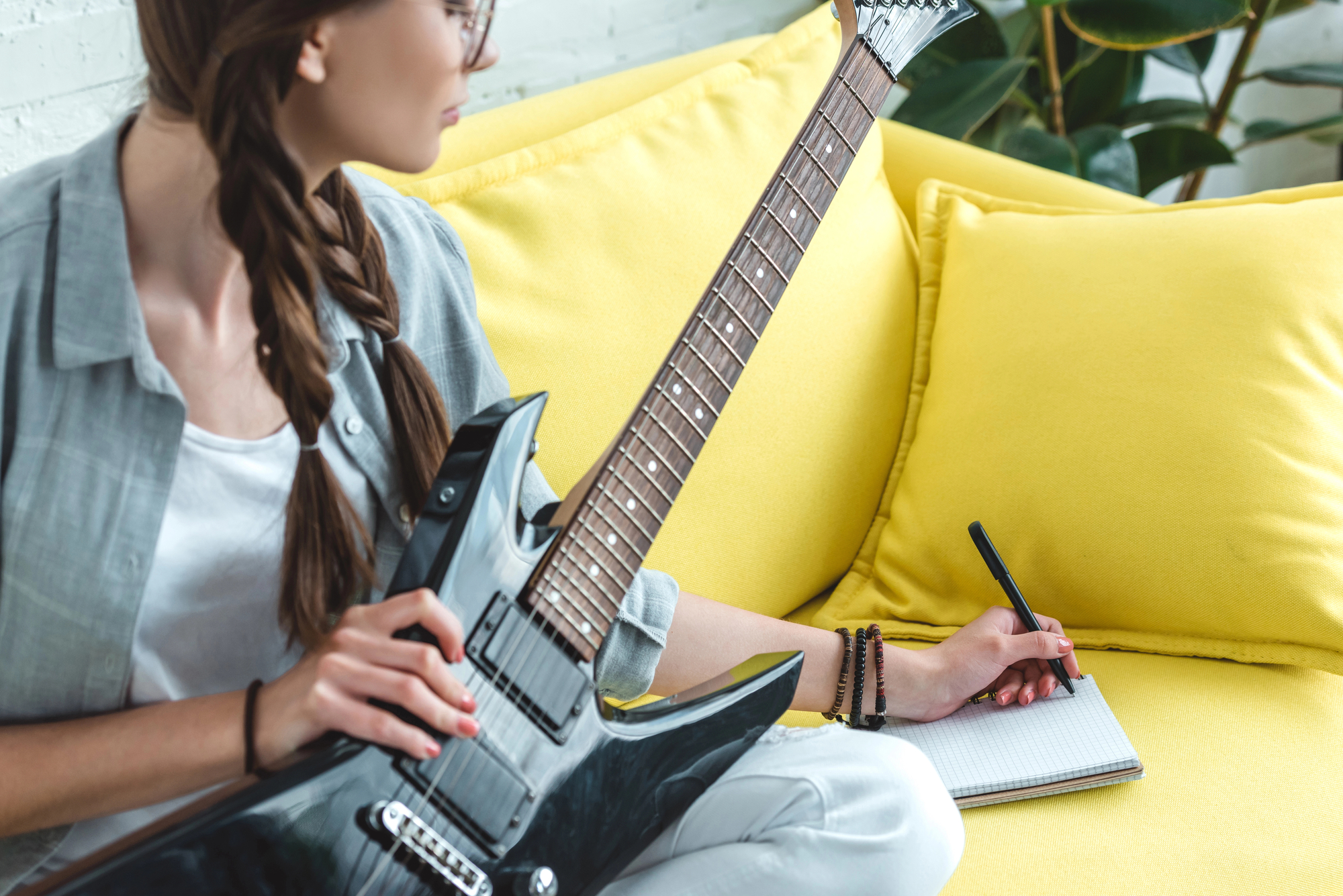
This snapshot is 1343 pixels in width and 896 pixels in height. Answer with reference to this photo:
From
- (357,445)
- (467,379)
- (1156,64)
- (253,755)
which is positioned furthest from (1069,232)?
(1156,64)

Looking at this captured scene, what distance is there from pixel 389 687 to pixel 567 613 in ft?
0.40

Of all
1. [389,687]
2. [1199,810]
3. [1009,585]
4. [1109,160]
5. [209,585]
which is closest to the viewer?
[389,687]

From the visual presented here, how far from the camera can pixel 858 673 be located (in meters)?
0.92

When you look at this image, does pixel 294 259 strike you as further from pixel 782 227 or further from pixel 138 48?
pixel 138 48

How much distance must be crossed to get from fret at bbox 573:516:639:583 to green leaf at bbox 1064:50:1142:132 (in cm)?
180

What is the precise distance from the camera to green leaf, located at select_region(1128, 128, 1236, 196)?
73.6 inches

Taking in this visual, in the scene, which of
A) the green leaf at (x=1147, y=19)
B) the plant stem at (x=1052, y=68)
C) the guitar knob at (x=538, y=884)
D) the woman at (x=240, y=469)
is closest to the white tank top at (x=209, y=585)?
the woman at (x=240, y=469)

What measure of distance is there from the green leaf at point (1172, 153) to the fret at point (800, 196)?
1.41 metres

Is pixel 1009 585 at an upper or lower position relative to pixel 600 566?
lower

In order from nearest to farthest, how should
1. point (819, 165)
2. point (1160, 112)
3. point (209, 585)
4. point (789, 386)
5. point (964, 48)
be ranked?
point (209, 585)
point (819, 165)
point (789, 386)
point (964, 48)
point (1160, 112)

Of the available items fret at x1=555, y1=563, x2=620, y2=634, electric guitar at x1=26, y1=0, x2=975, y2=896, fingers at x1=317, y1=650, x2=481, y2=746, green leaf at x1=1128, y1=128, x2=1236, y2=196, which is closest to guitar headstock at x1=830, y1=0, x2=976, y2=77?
electric guitar at x1=26, y1=0, x2=975, y2=896

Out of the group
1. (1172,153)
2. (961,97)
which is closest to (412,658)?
(961,97)

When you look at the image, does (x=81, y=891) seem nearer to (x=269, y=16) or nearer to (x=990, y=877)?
(x=269, y=16)

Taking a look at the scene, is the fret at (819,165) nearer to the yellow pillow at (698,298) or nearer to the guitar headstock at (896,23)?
the guitar headstock at (896,23)
